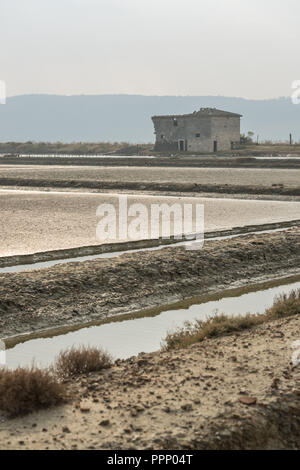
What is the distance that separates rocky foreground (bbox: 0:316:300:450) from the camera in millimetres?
7488

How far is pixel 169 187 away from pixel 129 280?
25.0 metres

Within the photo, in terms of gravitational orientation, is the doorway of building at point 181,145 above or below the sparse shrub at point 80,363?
above

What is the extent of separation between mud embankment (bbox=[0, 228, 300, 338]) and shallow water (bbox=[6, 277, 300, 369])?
63 centimetres

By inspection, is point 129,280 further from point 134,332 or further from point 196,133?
point 196,133

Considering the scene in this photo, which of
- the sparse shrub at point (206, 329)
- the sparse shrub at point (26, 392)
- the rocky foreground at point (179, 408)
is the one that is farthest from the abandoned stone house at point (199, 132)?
the sparse shrub at point (26, 392)

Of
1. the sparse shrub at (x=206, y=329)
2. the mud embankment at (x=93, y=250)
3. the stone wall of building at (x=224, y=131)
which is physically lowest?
the sparse shrub at (x=206, y=329)

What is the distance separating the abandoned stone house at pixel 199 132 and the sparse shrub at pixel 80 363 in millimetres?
77477

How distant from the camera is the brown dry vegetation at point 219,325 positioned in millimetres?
11125

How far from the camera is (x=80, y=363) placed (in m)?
9.67

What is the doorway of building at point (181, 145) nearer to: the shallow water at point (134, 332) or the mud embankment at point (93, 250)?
the mud embankment at point (93, 250)

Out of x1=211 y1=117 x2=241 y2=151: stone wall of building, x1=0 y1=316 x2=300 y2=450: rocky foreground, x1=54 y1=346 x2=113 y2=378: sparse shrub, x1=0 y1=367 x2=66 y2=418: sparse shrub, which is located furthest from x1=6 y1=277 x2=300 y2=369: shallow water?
x1=211 y1=117 x2=241 y2=151: stone wall of building

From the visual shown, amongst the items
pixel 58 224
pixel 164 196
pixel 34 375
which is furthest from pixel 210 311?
pixel 164 196

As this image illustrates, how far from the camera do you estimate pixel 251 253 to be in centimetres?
1866
